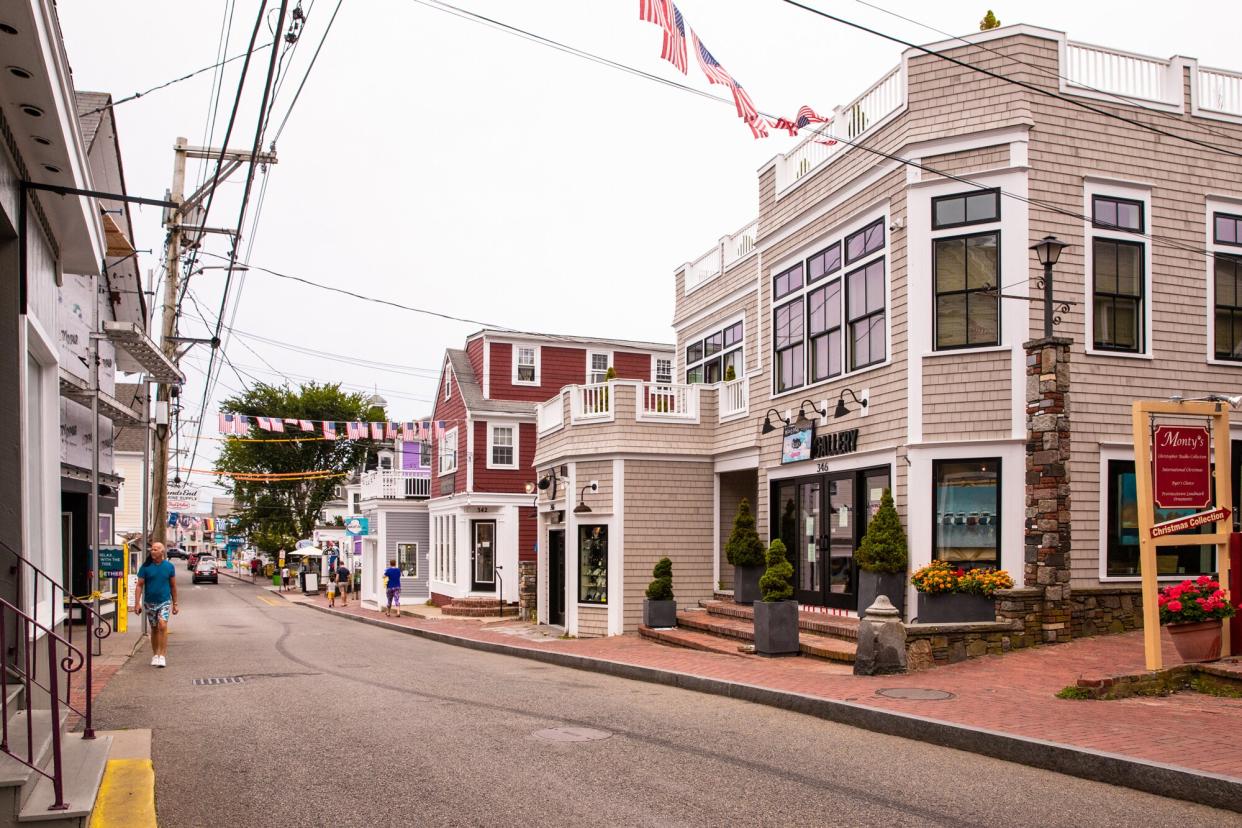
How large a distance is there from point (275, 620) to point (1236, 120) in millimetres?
26348

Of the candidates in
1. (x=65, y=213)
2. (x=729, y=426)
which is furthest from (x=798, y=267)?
(x=65, y=213)

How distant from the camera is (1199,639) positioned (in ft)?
34.6

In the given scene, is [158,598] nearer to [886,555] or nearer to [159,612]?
[159,612]

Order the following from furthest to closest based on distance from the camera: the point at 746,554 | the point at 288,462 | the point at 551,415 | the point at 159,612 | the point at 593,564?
the point at 288,462 < the point at 551,415 < the point at 593,564 < the point at 746,554 < the point at 159,612

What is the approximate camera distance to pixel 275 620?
30.0m

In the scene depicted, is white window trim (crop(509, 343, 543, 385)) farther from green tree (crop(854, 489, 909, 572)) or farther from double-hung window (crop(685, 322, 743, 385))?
green tree (crop(854, 489, 909, 572))

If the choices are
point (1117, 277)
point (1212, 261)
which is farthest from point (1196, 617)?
point (1212, 261)

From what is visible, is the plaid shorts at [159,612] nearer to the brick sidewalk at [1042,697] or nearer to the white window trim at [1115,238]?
the brick sidewalk at [1042,697]

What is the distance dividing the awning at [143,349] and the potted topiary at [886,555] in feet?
42.7

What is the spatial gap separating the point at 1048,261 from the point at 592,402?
37.3 ft

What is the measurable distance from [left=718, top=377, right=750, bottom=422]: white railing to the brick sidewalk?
6.01 meters

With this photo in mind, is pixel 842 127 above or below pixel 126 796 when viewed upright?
above

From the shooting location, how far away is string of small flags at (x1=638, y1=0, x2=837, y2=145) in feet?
36.6

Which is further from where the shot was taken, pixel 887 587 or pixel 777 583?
pixel 887 587
